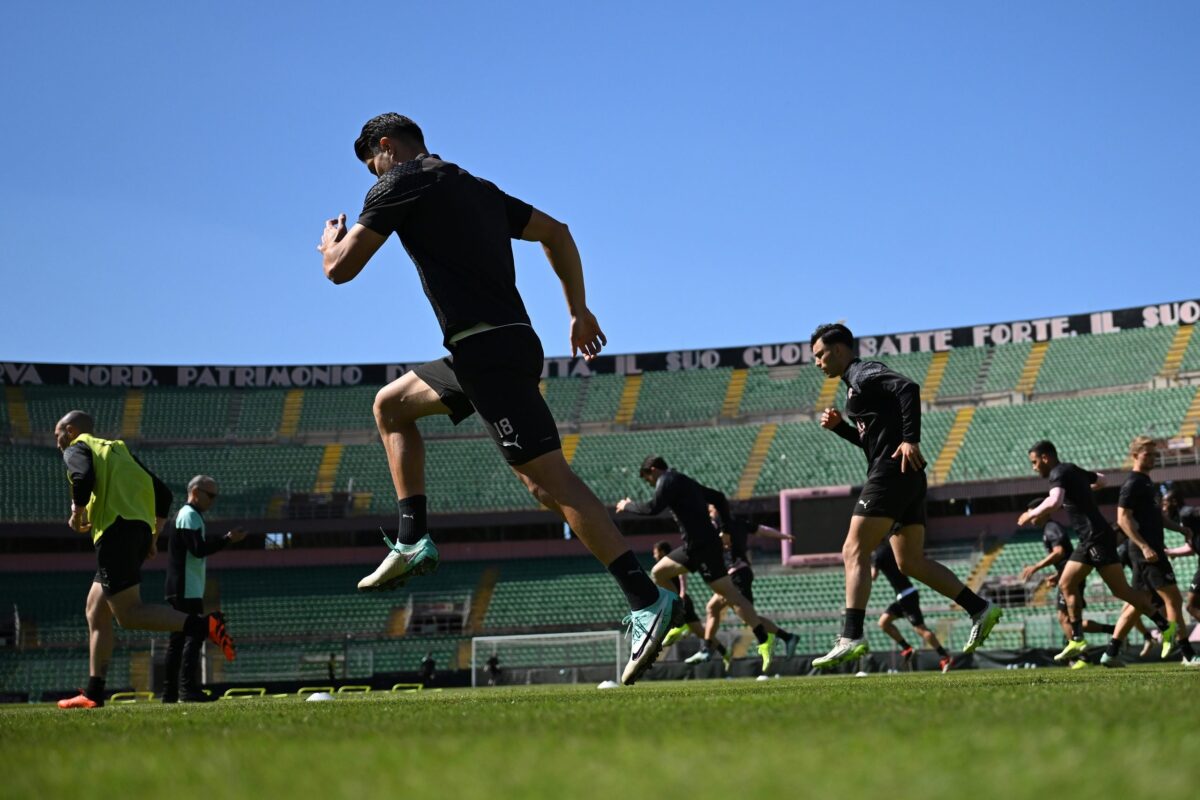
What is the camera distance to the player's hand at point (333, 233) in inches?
213

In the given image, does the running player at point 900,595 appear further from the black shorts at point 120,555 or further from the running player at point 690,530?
the black shorts at point 120,555

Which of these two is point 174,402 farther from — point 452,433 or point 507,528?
point 507,528

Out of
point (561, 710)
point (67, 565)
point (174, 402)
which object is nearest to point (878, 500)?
point (561, 710)

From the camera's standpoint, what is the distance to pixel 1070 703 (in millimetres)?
3412

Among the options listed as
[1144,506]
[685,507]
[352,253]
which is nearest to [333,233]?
[352,253]

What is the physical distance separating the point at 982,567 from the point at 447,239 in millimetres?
34391

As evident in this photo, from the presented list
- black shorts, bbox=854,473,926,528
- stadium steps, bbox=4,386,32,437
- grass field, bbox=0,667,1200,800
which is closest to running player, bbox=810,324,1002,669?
black shorts, bbox=854,473,926,528

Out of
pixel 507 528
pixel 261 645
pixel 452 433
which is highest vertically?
pixel 452 433

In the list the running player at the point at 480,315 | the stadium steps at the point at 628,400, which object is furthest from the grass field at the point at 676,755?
the stadium steps at the point at 628,400

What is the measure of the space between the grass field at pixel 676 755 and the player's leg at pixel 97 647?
508 cm

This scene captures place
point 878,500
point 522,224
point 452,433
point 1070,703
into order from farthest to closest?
point 452,433
point 878,500
point 522,224
point 1070,703

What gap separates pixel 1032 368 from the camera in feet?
146

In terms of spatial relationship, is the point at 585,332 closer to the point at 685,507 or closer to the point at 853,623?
the point at 853,623

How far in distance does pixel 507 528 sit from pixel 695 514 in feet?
102
